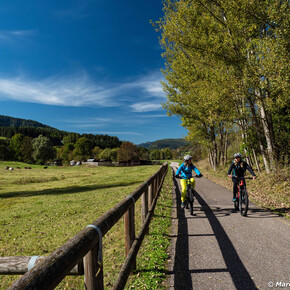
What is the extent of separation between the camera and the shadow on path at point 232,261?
367cm

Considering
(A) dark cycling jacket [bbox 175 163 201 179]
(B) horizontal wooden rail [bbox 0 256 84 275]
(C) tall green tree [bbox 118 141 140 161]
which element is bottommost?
(B) horizontal wooden rail [bbox 0 256 84 275]

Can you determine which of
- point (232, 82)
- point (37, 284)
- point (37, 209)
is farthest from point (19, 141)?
point (37, 284)

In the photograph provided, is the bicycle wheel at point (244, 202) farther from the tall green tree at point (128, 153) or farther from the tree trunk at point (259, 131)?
the tall green tree at point (128, 153)

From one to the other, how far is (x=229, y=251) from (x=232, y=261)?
0.46 m

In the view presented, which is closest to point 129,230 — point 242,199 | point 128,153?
point 242,199

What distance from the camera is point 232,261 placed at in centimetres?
441

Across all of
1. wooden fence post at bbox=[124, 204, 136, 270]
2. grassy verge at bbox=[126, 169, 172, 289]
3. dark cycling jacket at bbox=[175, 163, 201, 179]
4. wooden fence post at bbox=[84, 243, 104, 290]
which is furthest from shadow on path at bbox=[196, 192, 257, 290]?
wooden fence post at bbox=[84, 243, 104, 290]

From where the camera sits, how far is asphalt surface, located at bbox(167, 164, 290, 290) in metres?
3.76

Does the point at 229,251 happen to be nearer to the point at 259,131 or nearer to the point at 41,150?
the point at 259,131

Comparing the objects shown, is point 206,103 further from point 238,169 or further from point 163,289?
point 163,289

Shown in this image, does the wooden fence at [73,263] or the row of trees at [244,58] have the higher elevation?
the row of trees at [244,58]

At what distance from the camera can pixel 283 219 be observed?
704 cm

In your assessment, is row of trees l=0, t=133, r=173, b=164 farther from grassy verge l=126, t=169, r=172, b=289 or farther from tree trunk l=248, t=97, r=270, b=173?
grassy verge l=126, t=169, r=172, b=289

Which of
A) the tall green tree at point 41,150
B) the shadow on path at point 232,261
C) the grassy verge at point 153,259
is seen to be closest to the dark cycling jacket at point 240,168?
the shadow on path at point 232,261
